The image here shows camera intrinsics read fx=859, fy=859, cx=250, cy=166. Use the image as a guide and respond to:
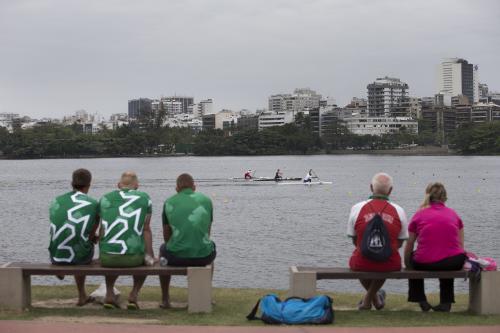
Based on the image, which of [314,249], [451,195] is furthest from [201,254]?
[451,195]

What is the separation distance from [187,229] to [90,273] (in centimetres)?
133

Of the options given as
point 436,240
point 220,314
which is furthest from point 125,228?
point 436,240

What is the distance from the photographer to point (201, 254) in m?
10.9

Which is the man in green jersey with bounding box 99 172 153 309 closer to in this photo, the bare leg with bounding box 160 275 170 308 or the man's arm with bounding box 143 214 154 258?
the man's arm with bounding box 143 214 154 258

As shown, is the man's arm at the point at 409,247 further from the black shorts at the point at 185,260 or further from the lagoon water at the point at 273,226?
the lagoon water at the point at 273,226

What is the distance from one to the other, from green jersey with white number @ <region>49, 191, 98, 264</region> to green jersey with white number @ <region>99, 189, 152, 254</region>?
0.90 ft

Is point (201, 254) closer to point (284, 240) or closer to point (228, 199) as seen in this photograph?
point (284, 240)

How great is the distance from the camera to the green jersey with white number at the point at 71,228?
1100 centimetres

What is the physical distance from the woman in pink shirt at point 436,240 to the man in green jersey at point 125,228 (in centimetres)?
337

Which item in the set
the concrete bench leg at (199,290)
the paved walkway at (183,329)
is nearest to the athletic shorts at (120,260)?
the concrete bench leg at (199,290)

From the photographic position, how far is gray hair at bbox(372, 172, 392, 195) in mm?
10656

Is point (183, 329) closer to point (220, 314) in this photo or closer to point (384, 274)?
point (220, 314)

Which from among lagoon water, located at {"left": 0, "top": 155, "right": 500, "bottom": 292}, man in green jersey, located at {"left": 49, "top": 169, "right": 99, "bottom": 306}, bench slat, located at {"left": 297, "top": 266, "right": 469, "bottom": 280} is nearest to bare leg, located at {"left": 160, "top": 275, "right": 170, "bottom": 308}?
man in green jersey, located at {"left": 49, "top": 169, "right": 99, "bottom": 306}

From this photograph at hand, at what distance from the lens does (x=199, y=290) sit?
34.8ft
